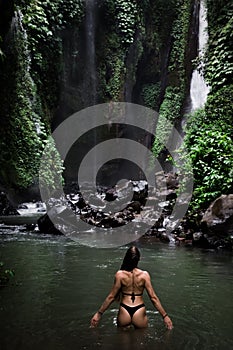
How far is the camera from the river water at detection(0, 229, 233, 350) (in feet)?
12.3

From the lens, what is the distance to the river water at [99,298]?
373 cm

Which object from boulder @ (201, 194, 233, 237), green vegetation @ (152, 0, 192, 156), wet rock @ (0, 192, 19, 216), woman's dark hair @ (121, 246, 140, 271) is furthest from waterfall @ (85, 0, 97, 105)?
woman's dark hair @ (121, 246, 140, 271)

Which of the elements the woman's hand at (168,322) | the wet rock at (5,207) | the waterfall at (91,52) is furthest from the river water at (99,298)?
the waterfall at (91,52)

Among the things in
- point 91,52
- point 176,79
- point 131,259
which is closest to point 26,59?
point 91,52

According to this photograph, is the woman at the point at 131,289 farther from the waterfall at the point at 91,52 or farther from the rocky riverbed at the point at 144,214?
the waterfall at the point at 91,52

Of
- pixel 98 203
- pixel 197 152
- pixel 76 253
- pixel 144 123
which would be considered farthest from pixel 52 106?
pixel 76 253

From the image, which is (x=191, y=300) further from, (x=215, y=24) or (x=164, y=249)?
(x=215, y=24)

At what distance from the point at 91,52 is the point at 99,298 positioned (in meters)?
18.9

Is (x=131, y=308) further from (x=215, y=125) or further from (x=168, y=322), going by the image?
(x=215, y=125)

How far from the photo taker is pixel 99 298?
17.2 feet

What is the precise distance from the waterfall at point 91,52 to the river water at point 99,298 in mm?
14654

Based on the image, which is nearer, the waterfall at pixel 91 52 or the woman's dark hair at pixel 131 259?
the woman's dark hair at pixel 131 259

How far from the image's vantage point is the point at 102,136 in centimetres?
2375

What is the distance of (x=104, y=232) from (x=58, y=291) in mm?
5896
